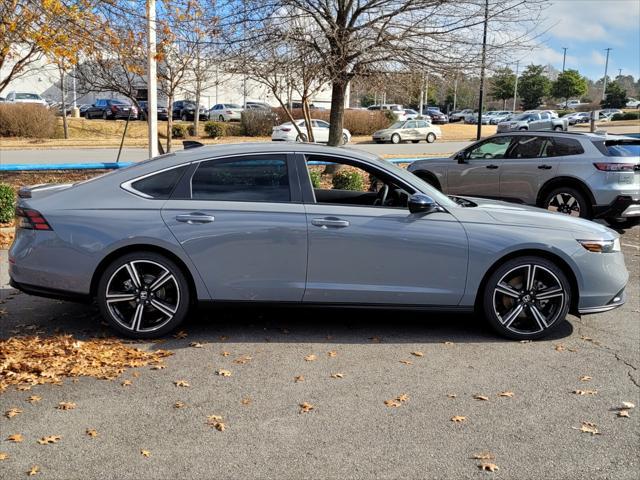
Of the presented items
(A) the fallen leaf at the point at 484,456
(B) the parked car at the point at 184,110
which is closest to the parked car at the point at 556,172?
(A) the fallen leaf at the point at 484,456

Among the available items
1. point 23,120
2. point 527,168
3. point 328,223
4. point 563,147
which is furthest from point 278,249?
point 23,120

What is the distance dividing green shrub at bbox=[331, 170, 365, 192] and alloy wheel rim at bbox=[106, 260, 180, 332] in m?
8.02

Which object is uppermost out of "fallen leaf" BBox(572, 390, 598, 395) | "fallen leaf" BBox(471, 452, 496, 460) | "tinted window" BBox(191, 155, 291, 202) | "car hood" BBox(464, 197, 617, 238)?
"tinted window" BBox(191, 155, 291, 202)

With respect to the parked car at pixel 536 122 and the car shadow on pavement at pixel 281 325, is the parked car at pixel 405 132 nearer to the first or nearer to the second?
the parked car at pixel 536 122

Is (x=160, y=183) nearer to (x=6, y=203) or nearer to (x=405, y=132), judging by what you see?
(x=6, y=203)

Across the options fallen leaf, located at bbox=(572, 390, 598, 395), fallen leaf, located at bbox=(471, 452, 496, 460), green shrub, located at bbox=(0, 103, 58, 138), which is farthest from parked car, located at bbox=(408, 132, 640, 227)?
green shrub, located at bbox=(0, 103, 58, 138)

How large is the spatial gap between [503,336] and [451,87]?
11.1 meters

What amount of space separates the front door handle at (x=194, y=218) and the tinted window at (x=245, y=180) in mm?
199

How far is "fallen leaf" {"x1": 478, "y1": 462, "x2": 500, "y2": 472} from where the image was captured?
3348mm

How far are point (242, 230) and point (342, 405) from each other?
1.69 meters

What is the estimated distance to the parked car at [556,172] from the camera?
991 cm

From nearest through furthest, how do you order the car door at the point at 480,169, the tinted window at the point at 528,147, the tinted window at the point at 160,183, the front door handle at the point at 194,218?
the front door handle at the point at 194,218, the tinted window at the point at 160,183, the tinted window at the point at 528,147, the car door at the point at 480,169

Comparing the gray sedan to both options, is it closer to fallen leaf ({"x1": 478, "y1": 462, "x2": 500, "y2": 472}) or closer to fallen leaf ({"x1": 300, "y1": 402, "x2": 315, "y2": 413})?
fallen leaf ({"x1": 300, "y1": 402, "x2": 315, "y2": 413})

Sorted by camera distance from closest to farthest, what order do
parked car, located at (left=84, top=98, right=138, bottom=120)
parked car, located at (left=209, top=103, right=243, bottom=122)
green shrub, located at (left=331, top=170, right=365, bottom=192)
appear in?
1. green shrub, located at (left=331, top=170, right=365, bottom=192)
2. parked car, located at (left=84, top=98, right=138, bottom=120)
3. parked car, located at (left=209, top=103, right=243, bottom=122)
